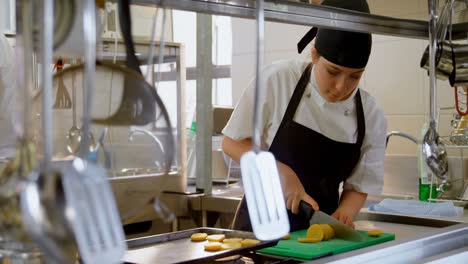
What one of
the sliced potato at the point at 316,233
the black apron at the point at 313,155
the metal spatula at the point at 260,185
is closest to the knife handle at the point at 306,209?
the sliced potato at the point at 316,233

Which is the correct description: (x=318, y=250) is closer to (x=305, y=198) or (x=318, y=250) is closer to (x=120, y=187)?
(x=305, y=198)

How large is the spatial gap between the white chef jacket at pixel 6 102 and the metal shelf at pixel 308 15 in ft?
0.54

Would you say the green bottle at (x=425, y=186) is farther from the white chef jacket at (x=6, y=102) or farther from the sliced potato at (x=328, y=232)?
the white chef jacket at (x=6, y=102)

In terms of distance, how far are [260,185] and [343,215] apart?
3.67ft

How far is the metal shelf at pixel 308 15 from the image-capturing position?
32.1 inches

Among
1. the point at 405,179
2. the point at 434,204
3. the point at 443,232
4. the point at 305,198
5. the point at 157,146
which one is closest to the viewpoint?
the point at 157,146

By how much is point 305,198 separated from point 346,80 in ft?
0.96

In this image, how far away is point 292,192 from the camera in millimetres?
1581

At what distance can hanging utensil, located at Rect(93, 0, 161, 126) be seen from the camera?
1.75 feet

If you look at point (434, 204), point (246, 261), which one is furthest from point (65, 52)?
point (434, 204)

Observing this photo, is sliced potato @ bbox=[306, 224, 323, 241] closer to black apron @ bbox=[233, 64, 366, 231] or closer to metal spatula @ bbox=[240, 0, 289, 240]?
black apron @ bbox=[233, 64, 366, 231]

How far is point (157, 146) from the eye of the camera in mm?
559

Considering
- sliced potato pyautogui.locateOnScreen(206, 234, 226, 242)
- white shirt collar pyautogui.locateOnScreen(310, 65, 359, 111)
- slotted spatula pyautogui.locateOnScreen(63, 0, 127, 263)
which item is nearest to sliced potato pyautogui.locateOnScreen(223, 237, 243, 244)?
sliced potato pyautogui.locateOnScreen(206, 234, 226, 242)

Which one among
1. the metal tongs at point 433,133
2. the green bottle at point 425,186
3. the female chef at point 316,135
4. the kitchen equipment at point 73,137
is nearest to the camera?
the kitchen equipment at point 73,137
